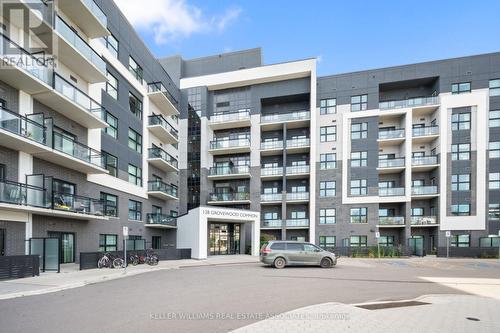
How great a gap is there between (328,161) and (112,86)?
23103 mm

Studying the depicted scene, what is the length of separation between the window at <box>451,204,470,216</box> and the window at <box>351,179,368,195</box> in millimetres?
8648

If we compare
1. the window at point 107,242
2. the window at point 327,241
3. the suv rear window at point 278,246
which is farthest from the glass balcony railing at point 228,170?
the suv rear window at point 278,246

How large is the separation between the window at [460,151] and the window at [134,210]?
31.1 m

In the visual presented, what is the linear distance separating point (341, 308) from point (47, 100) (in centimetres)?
1662

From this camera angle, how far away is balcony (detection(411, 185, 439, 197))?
3406 centimetres

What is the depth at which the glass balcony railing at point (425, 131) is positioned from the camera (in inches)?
1363

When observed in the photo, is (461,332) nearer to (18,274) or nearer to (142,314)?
(142,314)

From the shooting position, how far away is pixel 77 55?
58.5 feet

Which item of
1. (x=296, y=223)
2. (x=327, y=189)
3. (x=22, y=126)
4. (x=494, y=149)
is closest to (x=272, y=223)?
(x=296, y=223)

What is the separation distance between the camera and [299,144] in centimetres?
3684

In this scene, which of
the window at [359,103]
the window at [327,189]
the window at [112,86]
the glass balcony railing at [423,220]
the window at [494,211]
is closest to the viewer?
the window at [112,86]

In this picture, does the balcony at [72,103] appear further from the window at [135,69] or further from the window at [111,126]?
the window at [135,69]

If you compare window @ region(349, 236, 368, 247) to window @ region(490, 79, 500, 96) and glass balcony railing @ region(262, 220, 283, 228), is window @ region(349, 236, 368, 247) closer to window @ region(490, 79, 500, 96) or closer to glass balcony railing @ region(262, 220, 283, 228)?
glass balcony railing @ region(262, 220, 283, 228)

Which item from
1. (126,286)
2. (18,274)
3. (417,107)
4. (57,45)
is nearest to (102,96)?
(57,45)
